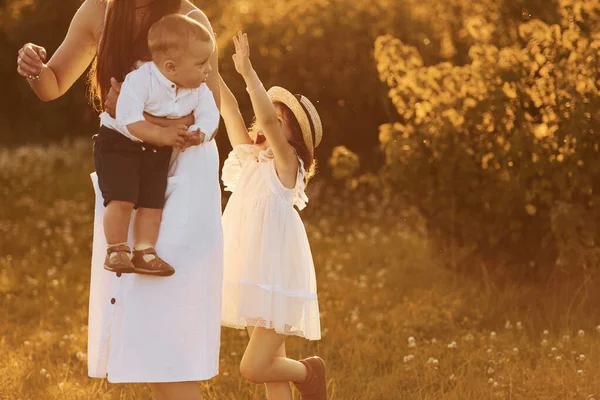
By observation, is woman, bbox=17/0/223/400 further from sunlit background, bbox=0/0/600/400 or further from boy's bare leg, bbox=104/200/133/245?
sunlit background, bbox=0/0/600/400

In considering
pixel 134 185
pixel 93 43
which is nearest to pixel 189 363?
pixel 134 185

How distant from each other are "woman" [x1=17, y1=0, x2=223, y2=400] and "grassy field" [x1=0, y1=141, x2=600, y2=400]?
183 cm

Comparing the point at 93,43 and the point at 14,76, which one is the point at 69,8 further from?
the point at 93,43

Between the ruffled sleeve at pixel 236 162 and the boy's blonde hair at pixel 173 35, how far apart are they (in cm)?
120

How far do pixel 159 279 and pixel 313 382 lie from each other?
52.0 inches

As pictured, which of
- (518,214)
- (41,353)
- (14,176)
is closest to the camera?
(41,353)

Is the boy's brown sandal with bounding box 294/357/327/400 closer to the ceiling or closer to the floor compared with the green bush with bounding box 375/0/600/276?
closer to the floor

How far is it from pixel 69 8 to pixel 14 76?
2.46m

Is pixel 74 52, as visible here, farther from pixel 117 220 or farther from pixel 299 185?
pixel 299 185

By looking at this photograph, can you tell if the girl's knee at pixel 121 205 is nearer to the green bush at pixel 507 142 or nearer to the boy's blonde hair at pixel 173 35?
the boy's blonde hair at pixel 173 35

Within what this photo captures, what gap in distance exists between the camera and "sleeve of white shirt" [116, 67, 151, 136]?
131 inches

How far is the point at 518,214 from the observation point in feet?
23.9

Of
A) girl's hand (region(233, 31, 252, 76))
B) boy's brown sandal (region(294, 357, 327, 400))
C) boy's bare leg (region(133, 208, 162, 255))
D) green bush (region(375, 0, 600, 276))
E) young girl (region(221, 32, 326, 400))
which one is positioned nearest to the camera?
boy's bare leg (region(133, 208, 162, 255))

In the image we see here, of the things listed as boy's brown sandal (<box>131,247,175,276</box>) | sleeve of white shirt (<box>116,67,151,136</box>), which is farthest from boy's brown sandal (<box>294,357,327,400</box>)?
sleeve of white shirt (<box>116,67,151,136</box>)
